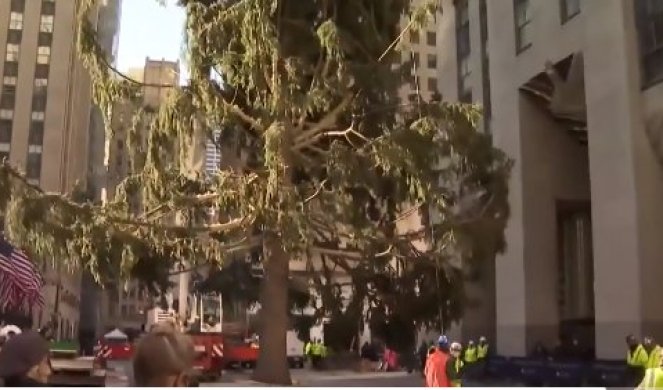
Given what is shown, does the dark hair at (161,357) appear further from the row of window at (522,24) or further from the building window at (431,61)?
the building window at (431,61)

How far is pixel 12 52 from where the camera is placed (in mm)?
66938

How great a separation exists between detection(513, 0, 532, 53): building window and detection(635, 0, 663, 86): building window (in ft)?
24.1

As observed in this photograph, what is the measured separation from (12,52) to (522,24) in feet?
154

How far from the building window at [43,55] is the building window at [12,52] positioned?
5.63 feet

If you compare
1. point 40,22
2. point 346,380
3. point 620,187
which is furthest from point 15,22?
point 620,187

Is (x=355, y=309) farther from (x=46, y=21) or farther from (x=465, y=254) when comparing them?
(x=46, y=21)

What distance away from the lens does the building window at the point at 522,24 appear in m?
35.0

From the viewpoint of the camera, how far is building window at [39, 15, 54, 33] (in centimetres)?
6825

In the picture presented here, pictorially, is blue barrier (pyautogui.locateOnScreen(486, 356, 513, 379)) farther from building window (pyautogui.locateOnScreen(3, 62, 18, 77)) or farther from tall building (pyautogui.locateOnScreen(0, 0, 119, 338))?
building window (pyautogui.locateOnScreen(3, 62, 18, 77))

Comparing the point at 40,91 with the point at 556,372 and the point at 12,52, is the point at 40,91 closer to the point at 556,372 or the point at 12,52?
the point at 12,52

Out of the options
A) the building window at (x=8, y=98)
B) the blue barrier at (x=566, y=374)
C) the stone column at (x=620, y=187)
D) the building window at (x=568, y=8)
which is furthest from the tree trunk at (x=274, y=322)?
the building window at (x=8, y=98)

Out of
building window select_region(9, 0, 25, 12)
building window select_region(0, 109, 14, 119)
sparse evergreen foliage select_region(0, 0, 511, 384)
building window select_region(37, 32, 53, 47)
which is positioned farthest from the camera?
building window select_region(9, 0, 25, 12)

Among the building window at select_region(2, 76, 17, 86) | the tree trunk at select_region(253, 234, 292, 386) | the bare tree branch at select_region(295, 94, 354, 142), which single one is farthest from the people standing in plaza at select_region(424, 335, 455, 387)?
the building window at select_region(2, 76, 17, 86)

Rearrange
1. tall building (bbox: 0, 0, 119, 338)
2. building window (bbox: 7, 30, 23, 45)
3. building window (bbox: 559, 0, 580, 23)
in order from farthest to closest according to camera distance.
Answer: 1. building window (bbox: 7, 30, 23, 45)
2. tall building (bbox: 0, 0, 119, 338)
3. building window (bbox: 559, 0, 580, 23)
